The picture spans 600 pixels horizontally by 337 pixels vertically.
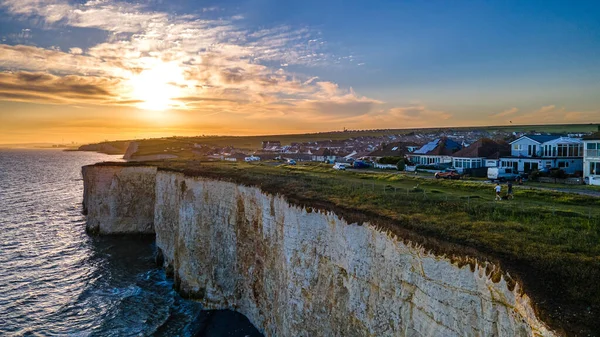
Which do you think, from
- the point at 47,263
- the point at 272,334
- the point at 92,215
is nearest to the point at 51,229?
the point at 92,215

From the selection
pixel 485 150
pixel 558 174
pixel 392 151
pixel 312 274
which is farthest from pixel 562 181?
pixel 392 151

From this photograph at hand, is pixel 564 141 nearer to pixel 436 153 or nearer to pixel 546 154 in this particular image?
pixel 546 154

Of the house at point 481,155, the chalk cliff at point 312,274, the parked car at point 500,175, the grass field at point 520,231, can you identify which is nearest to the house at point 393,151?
the house at point 481,155

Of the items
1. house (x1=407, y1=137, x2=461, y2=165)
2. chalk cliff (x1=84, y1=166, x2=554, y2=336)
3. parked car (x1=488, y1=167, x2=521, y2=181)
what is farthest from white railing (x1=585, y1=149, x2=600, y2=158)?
chalk cliff (x1=84, y1=166, x2=554, y2=336)

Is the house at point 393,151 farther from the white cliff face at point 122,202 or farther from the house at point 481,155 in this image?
the white cliff face at point 122,202

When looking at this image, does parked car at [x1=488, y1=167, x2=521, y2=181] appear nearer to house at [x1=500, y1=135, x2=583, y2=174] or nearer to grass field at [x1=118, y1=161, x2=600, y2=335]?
house at [x1=500, y1=135, x2=583, y2=174]

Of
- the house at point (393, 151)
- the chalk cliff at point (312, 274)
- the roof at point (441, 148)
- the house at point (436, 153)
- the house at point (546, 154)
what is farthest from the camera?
the house at point (393, 151)
